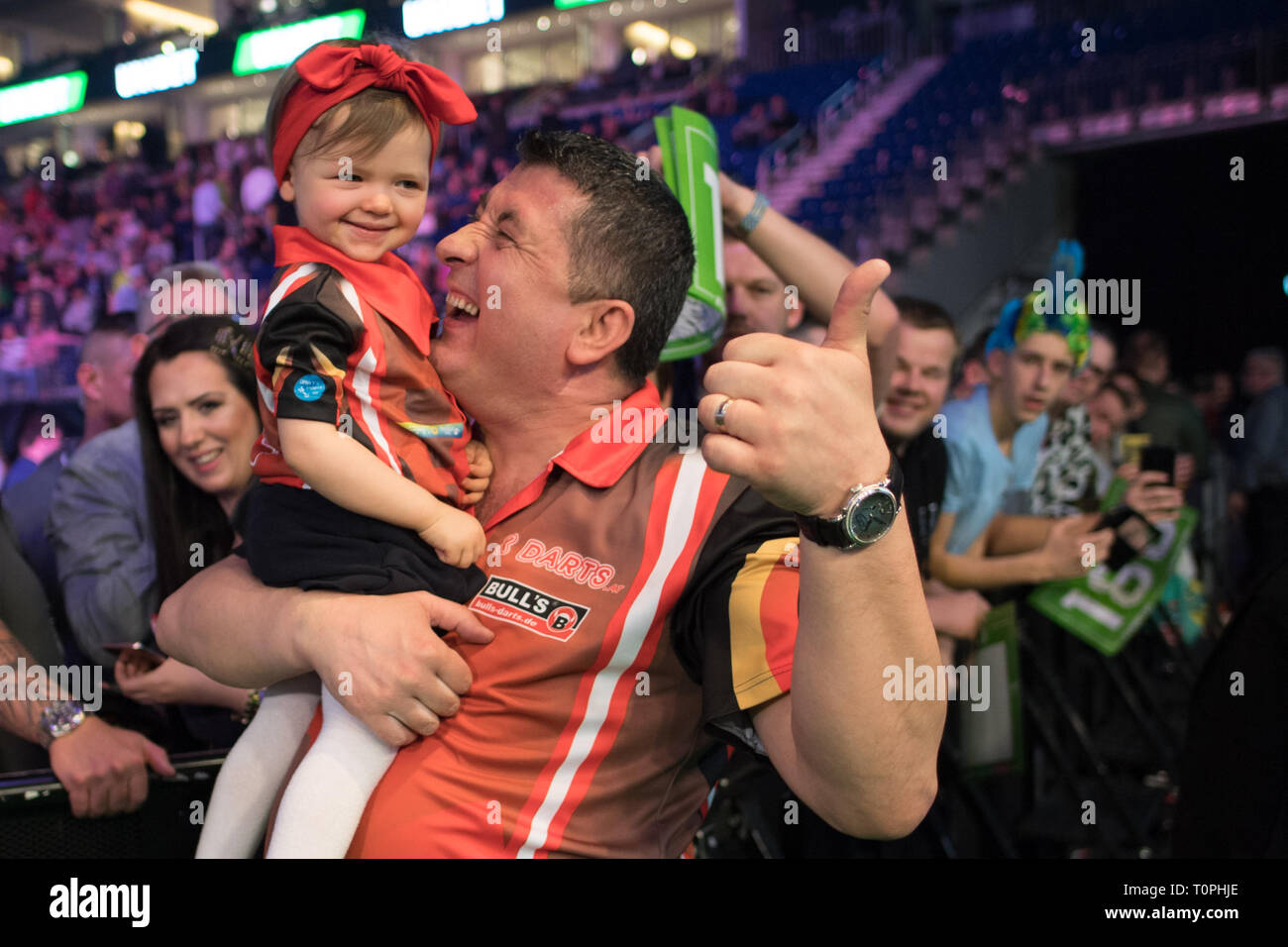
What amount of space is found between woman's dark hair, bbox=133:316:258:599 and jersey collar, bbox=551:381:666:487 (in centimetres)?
118

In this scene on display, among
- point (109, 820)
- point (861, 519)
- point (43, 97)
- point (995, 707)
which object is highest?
point (43, 97)

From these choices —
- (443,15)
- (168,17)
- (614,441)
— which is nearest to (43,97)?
(168,17)

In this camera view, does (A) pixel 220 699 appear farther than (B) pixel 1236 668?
Yes

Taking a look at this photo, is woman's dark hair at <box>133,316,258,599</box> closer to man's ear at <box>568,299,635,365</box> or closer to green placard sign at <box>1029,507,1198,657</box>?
man's ear at <box>568,299,635,365</box>

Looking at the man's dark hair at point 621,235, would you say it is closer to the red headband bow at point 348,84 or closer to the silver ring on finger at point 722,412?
the red headband bow at point 348,84

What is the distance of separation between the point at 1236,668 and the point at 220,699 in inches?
76.5

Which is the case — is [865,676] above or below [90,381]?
below

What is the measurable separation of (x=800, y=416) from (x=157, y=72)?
7.45m

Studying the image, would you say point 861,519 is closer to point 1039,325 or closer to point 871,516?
point 871,516

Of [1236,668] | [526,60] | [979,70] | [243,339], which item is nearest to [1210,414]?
[979,70]

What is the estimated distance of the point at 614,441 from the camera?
1522mm

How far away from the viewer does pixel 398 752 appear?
55.2 inches
